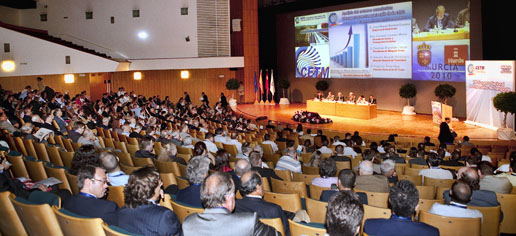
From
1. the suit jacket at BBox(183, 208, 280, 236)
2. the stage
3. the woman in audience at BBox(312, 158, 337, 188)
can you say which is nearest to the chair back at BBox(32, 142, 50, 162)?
the woman in audience at BBox(312, 158, 337, 188)

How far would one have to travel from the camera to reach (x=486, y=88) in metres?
15.5

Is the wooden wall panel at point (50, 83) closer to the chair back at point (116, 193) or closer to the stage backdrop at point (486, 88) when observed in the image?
the stage backdrop at point (486, 88)

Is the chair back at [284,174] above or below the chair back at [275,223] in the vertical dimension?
below

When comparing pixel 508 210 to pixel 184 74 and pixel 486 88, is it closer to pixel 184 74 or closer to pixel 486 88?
pixel 486 88

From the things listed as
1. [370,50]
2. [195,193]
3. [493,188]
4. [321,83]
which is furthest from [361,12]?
[195,193]

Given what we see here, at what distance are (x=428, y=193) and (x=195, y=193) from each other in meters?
2.81

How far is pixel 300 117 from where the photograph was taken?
62.2 feet

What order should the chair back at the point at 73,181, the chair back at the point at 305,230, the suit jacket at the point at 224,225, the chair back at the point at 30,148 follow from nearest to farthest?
Answer: the suit jacket at the point at 224,225
the chair back at the point at 305,230
the chair back at the point at 73,181
the chair back at the point at 30,148

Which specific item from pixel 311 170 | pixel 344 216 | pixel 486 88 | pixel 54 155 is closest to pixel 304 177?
pixel 311 170

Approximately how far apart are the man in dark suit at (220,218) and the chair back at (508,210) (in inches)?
134

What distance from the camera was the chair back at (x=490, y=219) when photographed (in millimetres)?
4680

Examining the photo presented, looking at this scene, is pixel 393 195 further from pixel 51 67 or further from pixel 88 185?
pixel 51 67

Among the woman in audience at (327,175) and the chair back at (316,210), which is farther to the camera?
the woman in audience at (327,175)

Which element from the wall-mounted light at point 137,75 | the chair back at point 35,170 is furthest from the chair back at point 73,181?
the wall-mounted light at point 137,75
